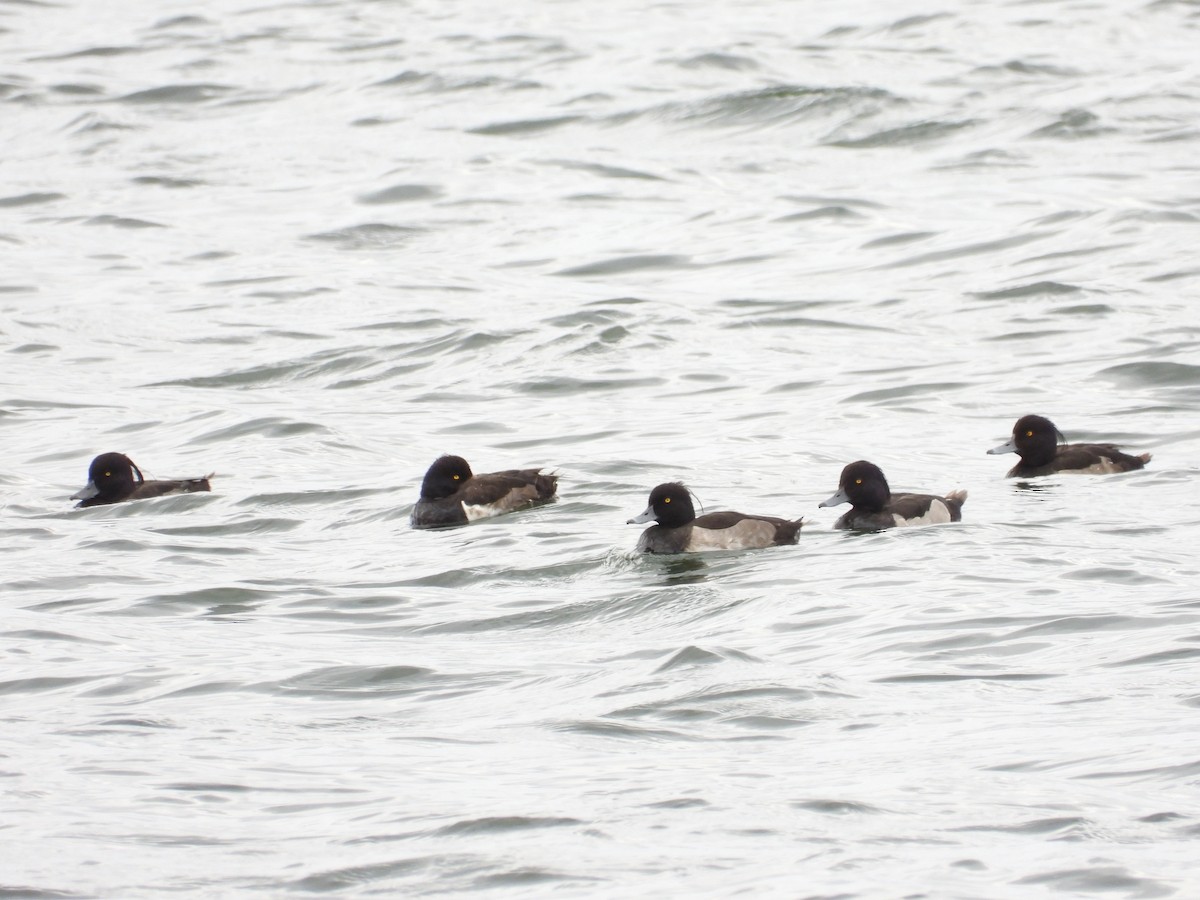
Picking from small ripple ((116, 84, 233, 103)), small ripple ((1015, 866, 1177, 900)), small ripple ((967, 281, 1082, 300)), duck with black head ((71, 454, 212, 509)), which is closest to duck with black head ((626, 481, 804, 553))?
duck with black head ((71, 454, 212, 509))

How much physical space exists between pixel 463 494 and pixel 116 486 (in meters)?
2.51

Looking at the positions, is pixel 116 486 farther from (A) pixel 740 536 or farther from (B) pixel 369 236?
(B) pixel 369 236

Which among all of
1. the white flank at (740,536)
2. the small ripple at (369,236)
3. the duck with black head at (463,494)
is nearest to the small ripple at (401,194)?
the small ripple at (369,236)

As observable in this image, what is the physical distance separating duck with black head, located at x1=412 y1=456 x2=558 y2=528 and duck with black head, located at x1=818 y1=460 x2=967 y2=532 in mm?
2116

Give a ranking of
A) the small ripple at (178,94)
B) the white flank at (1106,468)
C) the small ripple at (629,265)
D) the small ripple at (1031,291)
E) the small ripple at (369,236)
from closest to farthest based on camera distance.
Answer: the white flank at (1106,468) → the small ripple at (1031,291) → the small ripple at (629,265) → the small ripple at (369,236) → the small ripple at (178,94)

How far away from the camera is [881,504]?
1287cm

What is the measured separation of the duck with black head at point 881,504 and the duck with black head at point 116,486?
4537 mm

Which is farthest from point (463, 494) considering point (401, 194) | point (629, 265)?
point (401, 194)

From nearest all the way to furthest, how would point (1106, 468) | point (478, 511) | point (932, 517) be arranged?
1. point (932, 517)
2. point (478, 511)
3. point (1106, 468)

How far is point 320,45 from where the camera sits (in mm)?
36406

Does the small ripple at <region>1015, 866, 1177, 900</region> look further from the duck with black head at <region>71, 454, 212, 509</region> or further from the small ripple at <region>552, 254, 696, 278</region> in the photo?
the small ripple at <region>552, 254, 696, 278</region>

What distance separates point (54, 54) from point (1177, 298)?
22.6 meters

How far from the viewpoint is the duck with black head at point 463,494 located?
1373 cm

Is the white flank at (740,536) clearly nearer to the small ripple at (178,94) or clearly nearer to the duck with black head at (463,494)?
the duck with black head at (463,494)
